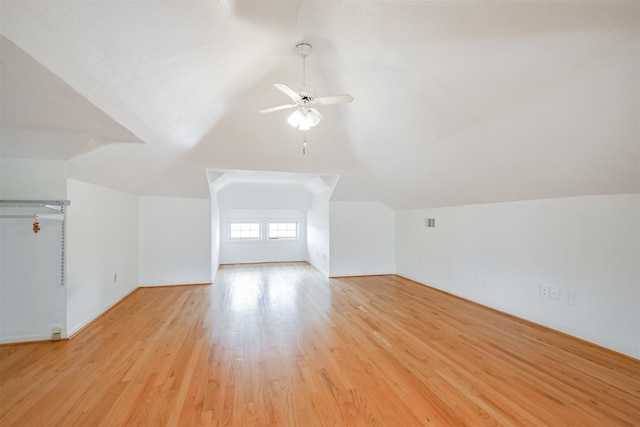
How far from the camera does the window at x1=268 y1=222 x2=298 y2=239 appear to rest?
786 cm

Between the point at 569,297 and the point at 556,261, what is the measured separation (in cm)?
36

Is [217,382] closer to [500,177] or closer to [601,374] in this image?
[601,374]

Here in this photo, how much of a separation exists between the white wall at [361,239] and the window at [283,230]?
262cm

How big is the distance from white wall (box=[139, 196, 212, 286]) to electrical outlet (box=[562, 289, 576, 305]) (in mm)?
5059

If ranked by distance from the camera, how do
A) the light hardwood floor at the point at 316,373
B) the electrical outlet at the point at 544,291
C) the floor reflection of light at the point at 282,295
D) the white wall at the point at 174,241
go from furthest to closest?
the white wall at the point at 174,241 → the floor reflection of light at the point at 282,295 → the electrical outlet at the point at 544,291 → the light hardwood floor at the point at 316,373

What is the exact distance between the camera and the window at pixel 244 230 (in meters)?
7.59

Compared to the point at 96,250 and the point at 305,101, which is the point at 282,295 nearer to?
the point at 96,250

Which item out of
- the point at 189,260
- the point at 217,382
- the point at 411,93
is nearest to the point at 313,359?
the point at 217,382

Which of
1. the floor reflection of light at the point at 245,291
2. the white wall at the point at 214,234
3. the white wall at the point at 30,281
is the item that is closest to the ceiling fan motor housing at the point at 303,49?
the white wall at the point at 30,281

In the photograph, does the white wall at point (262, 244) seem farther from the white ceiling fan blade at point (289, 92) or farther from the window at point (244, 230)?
the white ceiling fan blade at point (289, 92)

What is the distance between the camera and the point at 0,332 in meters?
2.57

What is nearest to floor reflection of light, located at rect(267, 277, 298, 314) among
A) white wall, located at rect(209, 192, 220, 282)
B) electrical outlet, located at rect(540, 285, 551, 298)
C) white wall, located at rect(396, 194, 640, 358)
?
white wall, located at rect(209, 192, 220, 282)

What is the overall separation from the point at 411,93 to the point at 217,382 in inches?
113

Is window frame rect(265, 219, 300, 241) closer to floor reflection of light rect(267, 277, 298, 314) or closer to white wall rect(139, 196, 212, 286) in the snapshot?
floor reflection of light rect(267, 277, 298, 314)
